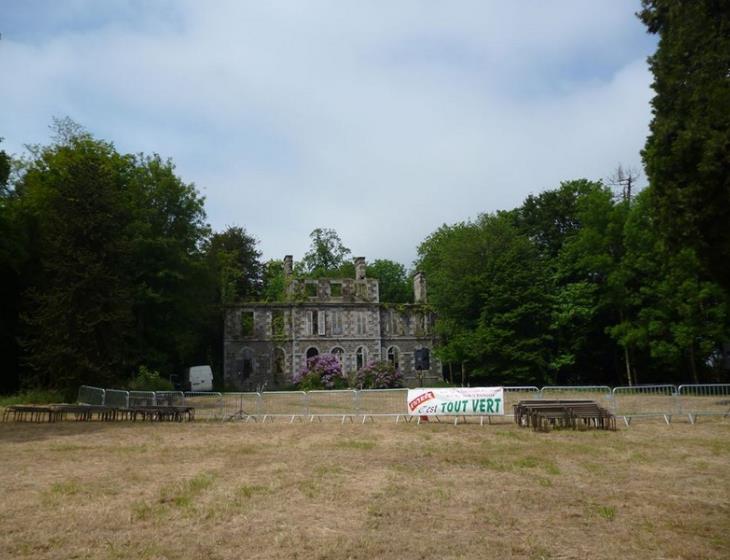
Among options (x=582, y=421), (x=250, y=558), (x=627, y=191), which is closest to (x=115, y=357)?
(x=582, y=421)

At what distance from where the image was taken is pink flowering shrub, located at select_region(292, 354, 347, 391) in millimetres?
41344

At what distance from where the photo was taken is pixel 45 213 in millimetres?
28391

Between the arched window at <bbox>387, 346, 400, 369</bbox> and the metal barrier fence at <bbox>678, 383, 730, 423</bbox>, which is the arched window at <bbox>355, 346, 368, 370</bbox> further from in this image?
the metal barrier fence at <bbox>678, 383, 730, 423</bbox>

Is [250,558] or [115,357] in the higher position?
[115,357]

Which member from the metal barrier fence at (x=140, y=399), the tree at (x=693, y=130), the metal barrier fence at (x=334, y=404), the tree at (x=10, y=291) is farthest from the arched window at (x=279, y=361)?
the tree at (x=693, y=130)

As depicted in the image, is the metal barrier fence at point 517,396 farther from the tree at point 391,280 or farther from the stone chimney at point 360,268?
the tree at point 391,280

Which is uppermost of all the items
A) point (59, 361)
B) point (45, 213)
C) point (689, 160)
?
point (45, 213)

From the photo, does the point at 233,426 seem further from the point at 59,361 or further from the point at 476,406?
the point at 59,361

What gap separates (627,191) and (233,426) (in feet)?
104

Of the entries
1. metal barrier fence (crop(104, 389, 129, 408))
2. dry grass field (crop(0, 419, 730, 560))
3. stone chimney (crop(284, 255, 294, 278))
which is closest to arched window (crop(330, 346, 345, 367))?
stone chimney (crop(284, 255, 294, 278))

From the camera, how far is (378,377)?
40.8 m

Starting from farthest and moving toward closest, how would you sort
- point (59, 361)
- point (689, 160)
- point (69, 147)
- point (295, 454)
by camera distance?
point (69, 147)
point (59, 361)
point (689, 160)
point (295, 454)

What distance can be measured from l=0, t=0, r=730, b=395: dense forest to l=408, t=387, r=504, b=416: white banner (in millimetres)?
7302

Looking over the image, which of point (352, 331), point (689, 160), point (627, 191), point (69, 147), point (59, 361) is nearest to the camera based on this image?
point (689, 160)
